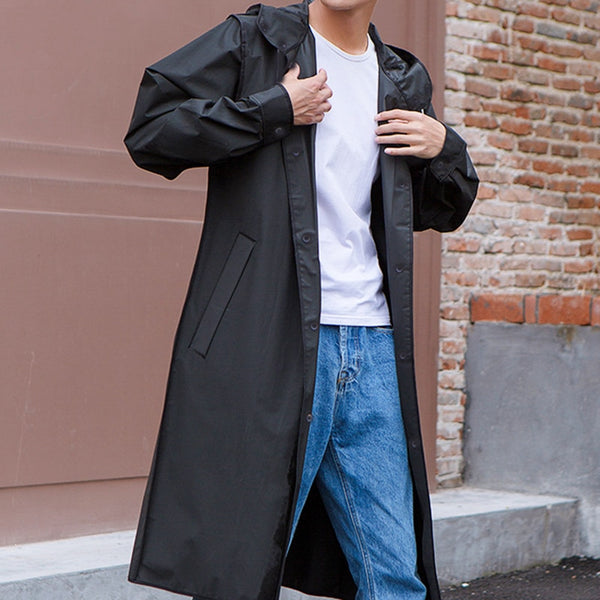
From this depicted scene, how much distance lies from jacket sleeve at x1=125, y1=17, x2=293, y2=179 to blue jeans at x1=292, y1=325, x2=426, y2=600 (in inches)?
18.5

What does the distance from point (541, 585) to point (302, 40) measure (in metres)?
3.11

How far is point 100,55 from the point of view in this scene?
4590 mm

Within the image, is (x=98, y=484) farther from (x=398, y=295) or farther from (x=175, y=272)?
(x=398, y=295)

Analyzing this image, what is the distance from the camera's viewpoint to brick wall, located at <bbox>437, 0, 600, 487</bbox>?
5785mm

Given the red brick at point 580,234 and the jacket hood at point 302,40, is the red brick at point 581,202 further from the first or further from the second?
the jacket hood at point 302,40

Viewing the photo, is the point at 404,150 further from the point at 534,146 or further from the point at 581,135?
the point at 581,135

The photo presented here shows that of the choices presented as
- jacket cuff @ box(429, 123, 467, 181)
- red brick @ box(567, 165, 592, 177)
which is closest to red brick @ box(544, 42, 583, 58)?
red brick @ box(567, 165, 592, 177)

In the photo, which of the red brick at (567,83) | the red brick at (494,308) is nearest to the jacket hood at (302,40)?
the red brick at (494,308)

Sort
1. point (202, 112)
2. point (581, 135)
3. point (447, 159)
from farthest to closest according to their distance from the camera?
point (581, 135)
point (447, 159)
point (202, 112)

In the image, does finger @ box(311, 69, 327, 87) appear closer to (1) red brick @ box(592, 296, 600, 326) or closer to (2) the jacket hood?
(2) the jacket hood

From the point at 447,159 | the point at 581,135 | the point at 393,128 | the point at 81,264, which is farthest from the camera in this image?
the point at 581,135

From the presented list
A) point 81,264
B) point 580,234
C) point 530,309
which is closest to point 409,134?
point 81,264

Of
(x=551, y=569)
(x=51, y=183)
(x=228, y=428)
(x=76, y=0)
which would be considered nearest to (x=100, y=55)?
(x=76, y=0)

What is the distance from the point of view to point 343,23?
9.34 ft
